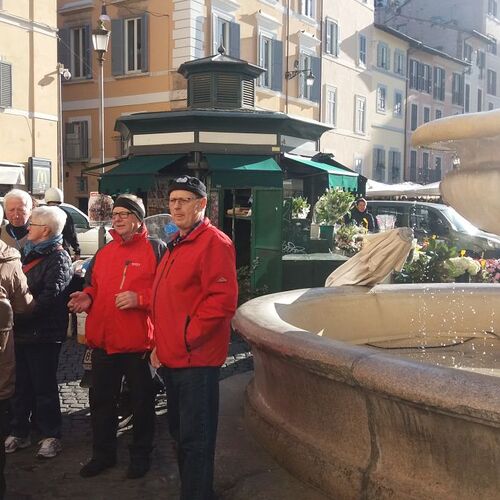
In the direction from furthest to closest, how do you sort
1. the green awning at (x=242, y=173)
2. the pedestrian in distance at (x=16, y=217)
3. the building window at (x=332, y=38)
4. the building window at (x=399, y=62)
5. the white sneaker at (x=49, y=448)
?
the building window at (x=399, y=62) → the building window at (x=332, y=38) → the green awning at (x=242, y=173) → the pedestrian in distance at (x=16, y=217) → the white sneaker at (x=49, y=448)

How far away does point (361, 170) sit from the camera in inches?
1431

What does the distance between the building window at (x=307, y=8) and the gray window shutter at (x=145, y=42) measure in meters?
7.97

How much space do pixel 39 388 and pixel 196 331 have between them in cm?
161

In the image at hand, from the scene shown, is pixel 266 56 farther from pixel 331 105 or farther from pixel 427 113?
pixel 427 113

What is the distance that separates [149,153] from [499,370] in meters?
8.77

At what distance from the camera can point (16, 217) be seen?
18.0ft

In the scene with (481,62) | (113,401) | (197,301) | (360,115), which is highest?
(481,62)

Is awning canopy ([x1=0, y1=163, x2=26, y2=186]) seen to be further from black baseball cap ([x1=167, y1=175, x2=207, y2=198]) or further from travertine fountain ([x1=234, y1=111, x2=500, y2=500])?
black baseball cap ([x1=167, y1=175, x2=207, y2=198])

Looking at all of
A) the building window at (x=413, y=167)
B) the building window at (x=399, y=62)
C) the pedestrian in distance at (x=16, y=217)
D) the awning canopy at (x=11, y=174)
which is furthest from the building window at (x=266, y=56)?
the pedestrian in distance at (x=16, y=217)

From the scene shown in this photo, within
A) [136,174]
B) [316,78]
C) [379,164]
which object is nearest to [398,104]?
[379,164]

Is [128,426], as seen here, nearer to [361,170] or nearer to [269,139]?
[269,139]

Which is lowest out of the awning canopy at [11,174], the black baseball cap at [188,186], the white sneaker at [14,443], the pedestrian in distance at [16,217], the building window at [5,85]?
the white sneaker at [14,443]

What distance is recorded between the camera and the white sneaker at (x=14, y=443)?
4316 mm

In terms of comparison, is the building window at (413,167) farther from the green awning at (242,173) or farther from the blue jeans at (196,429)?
the blue jeans at (196,429)
